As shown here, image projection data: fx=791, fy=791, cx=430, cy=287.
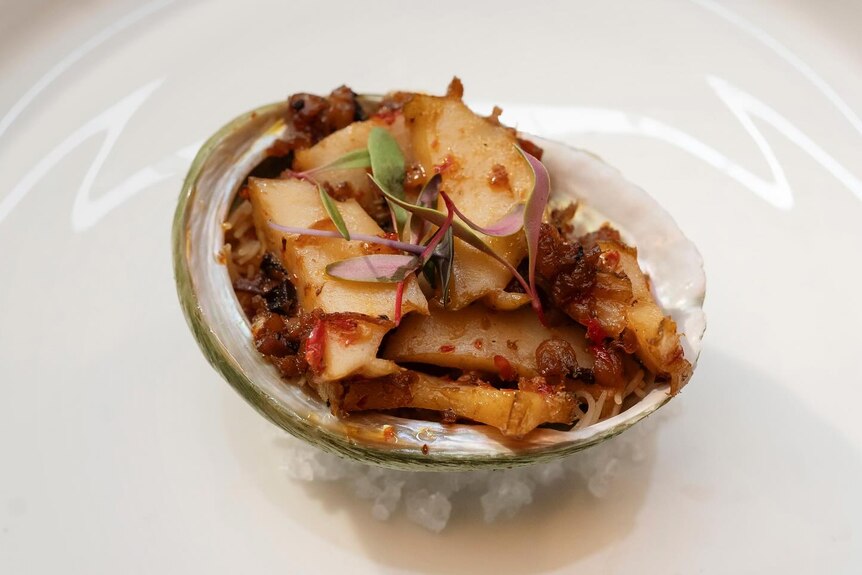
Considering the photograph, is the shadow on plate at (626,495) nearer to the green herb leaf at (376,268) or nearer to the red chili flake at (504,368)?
the red chili flake at (504,368)

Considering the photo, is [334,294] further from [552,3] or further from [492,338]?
[552,3]

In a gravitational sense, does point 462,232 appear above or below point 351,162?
below

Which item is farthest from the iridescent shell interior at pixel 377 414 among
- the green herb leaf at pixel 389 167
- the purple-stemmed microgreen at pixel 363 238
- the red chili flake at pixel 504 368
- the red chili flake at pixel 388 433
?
the green herb leaf at pixel 389 167

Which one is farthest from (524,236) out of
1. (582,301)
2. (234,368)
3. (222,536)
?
(222,536)

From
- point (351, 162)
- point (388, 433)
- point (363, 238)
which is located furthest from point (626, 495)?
point (351, 162)

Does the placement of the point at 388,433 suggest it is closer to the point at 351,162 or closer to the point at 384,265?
the point at 384,265

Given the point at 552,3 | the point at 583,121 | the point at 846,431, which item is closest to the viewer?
the point at 846,431

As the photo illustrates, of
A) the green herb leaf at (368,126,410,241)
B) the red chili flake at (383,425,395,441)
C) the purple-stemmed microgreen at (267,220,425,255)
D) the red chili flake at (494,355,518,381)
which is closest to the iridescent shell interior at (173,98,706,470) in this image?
the red chili flake at (383,425,395,441)
